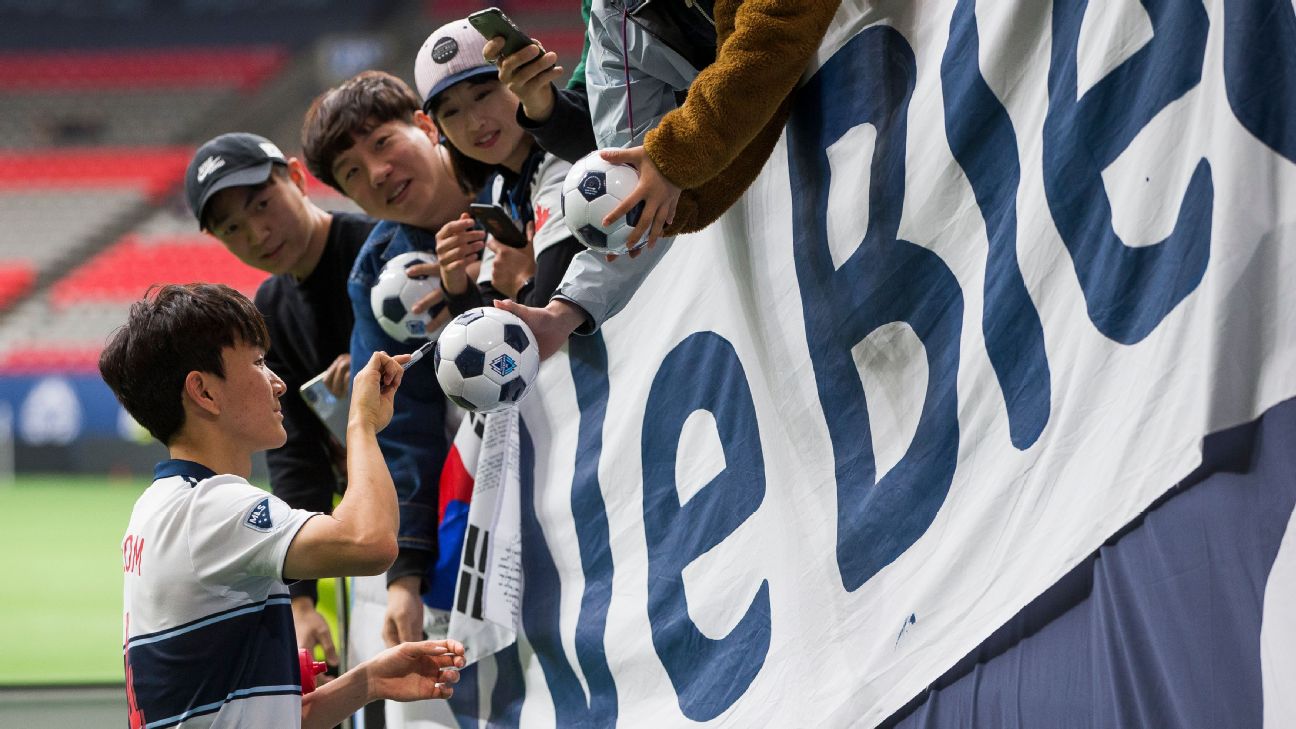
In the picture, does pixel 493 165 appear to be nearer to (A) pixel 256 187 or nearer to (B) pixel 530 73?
A: (B) pixel 530 73

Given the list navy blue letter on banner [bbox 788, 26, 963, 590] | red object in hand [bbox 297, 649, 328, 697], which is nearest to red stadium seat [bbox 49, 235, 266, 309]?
red object in hand [bbox 297, 649, 328, 697]

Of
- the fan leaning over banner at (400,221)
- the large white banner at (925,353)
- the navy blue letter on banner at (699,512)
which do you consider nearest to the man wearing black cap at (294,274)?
the fan leaning over banner at (400,221)

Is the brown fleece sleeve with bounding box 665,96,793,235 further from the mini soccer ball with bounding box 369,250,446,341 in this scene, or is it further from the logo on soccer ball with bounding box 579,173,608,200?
the mini soccer ball with bounding box 369,250,446,341

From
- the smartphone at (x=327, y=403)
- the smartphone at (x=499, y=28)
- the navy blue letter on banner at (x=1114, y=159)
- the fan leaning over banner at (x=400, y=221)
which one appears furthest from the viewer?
Answer: the smartphone at (x=327, y=403)

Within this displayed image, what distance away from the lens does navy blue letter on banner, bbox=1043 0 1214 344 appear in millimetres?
1546

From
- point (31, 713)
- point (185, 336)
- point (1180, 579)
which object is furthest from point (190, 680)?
point (31, 713)

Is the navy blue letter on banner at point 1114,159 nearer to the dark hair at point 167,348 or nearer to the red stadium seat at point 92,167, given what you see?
the dark hair at point 167,348

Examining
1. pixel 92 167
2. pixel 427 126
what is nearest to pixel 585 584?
pixel 427 126

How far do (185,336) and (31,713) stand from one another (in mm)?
2961

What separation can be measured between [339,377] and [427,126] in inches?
29.7

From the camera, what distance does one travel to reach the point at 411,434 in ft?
11.2

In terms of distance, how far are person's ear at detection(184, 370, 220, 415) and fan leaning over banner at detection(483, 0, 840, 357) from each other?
0.62 m

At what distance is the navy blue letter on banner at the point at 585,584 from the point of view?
293 centimetres

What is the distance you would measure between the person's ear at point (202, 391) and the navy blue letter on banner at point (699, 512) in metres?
0.96
